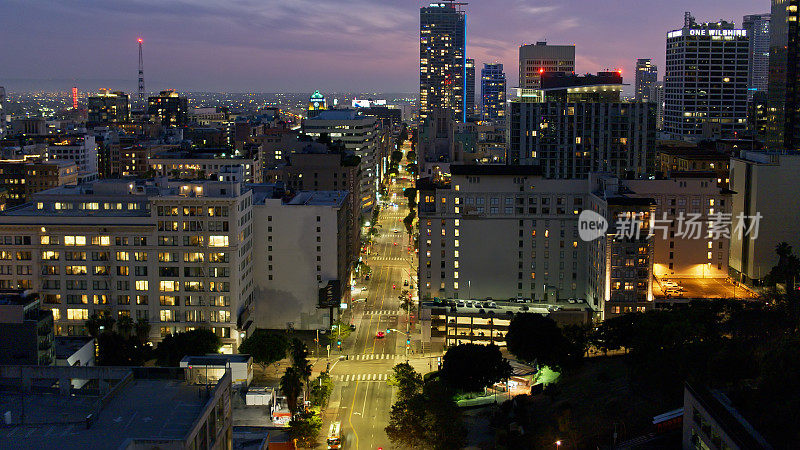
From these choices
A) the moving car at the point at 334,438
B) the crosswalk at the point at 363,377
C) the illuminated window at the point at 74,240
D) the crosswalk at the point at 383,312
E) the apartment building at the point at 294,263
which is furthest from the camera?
the crosswalk at the point at 383,312

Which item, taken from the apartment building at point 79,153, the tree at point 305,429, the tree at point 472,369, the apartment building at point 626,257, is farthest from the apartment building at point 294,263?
the apartment building at point 79,153

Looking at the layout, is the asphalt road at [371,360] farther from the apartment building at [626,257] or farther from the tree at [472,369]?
the apartment building at [626,257]

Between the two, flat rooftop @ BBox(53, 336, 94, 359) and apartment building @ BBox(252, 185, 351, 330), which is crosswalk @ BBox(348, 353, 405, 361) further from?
flat rooftop @ BBox(53, 336, 94, 359)

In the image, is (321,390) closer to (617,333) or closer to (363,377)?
(363,377)

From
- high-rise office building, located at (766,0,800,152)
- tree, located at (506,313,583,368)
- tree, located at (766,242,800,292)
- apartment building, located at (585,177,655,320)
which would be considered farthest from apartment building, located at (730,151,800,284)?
high-rise office building, located at (766,0,800,152)

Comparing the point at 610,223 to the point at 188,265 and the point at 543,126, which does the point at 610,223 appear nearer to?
the point at 188,265

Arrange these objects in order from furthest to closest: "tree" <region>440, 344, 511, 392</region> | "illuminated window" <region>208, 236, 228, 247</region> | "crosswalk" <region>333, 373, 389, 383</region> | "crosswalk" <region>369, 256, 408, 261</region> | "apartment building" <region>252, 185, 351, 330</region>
Answer: "crosswalk" <region>369, 256, 408, 261</region> < "apartment building" <region>252, 185, 351, 330</region> < "illuminated window" <region>208, 236, 228, 247</region> < "crosswalk" <region>333, 373, 389, 383</region> < "tree" <region>440, 344, 511, 392</region>
